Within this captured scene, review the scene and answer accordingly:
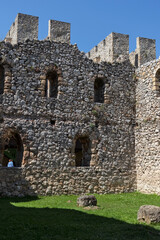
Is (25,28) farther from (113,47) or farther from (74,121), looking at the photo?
(74,121)

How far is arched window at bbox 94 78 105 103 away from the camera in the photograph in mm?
15587

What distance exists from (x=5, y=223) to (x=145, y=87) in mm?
10494

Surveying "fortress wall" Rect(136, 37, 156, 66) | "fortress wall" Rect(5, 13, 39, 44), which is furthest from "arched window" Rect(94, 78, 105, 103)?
"fortress wall" Rect(136, 37, 156, 66)

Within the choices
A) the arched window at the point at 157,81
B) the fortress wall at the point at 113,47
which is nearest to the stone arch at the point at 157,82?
the arched window at the point at 157,81

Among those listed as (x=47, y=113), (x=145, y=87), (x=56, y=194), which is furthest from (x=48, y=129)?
(x=145, y=87)

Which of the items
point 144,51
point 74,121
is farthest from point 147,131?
point 144,51

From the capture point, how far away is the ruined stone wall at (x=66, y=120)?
13141mm

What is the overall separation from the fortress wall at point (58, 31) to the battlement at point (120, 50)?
11.5ft

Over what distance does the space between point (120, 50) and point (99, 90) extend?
781 cm

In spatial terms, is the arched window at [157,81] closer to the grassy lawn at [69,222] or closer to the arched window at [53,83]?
the arched window at [53,83]

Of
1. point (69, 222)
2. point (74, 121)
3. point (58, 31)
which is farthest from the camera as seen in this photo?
point (58, 31)

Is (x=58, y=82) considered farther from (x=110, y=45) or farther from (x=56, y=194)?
(x=110, y=45)

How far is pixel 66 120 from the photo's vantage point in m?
14.1

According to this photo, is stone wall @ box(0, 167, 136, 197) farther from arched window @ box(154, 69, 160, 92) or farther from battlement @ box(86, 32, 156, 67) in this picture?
battlement @ box(86, 32, 156, 67)
